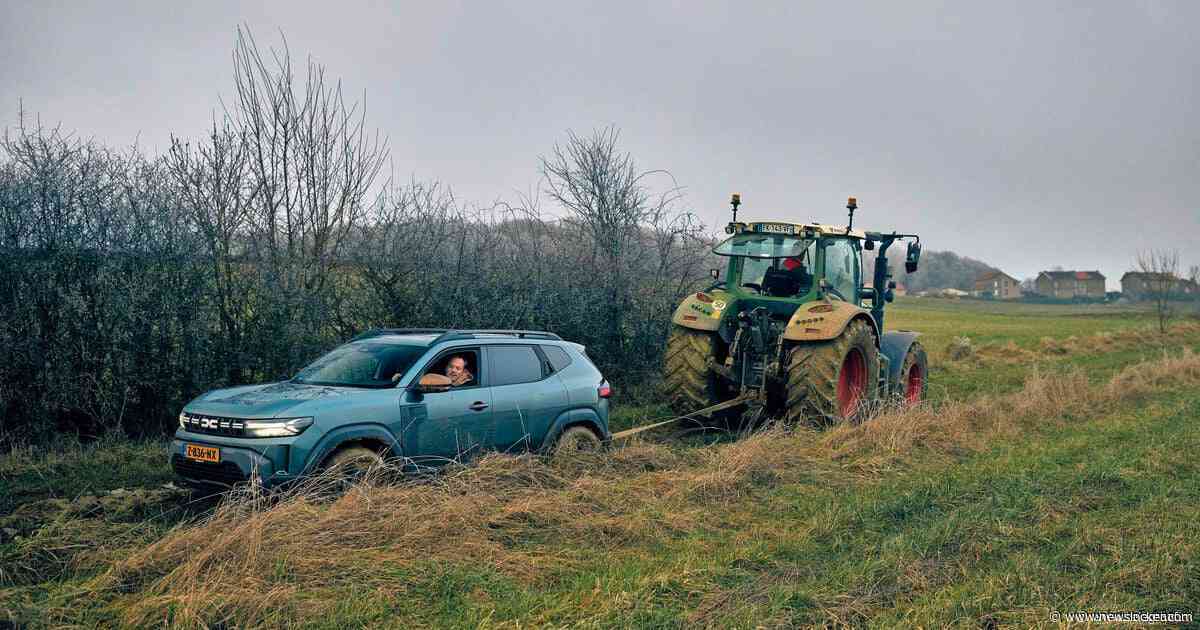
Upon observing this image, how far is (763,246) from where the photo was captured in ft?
36.9

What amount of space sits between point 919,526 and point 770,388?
520 cm

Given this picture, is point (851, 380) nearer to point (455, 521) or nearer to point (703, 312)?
point (703, 312)

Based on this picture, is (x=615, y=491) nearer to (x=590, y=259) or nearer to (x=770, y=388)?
(x=770, y=388)

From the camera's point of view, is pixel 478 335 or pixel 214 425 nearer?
pixel 214 425

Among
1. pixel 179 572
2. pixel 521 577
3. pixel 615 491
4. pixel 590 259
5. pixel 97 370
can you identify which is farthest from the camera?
pixel 590 259

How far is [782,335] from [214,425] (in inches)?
270

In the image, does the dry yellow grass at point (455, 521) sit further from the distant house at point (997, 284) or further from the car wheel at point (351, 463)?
the distant house at point (997, 284)

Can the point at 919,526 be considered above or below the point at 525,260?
below

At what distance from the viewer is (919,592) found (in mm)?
4891

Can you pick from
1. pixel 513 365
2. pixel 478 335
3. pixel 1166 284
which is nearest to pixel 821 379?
pixel 513 365

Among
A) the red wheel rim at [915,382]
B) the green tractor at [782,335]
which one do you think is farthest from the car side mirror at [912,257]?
the red wheel rim at [915,382]

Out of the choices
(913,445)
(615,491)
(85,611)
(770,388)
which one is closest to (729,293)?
(770,388)

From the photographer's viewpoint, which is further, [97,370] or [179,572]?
[97,370]

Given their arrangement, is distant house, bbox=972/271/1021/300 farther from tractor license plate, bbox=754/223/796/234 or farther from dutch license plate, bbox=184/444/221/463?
dutch license plate, bbox=184/444/221/463
